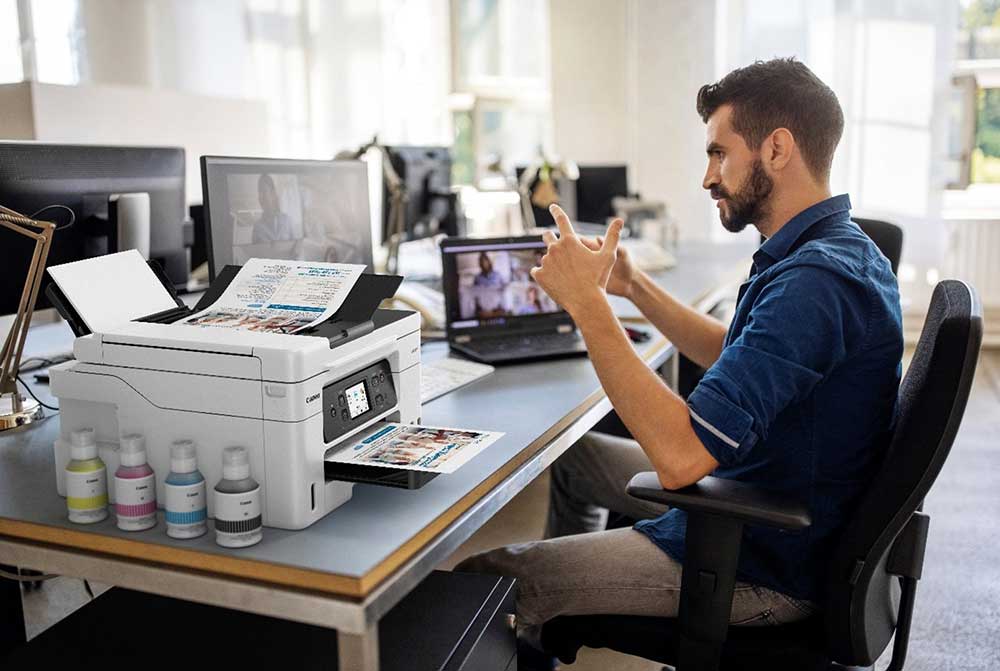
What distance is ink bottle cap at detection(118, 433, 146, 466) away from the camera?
111cm

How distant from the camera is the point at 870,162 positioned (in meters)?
5.14

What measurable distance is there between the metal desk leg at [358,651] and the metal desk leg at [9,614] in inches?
31.1

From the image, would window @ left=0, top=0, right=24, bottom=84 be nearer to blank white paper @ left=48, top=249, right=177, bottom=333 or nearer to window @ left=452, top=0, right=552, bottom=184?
blank white paper @ left=48, top=249, right=177, bottom=333

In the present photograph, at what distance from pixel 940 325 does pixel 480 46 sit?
5141 mm

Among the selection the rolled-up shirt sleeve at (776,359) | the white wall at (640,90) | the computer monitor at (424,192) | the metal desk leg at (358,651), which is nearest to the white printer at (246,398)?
the metal desk leg at (358,651)

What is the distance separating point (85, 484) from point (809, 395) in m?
0.93

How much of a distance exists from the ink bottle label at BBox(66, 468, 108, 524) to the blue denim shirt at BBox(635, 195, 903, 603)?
2.45 ft

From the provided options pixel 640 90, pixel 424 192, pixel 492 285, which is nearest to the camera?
pixel 492 285

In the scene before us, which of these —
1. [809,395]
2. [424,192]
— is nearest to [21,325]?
[809,395]

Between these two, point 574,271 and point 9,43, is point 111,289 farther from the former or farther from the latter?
point 9,43

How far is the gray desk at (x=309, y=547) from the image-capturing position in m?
0.98

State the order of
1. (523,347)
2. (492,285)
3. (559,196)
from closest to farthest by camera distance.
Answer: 1. (523,347)
2. (492,285)
3. (559,196)

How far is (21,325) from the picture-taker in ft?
5.36

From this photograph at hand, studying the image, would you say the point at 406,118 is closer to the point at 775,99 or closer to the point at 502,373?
the point at 502,373
